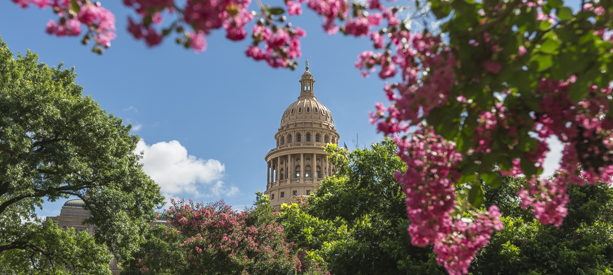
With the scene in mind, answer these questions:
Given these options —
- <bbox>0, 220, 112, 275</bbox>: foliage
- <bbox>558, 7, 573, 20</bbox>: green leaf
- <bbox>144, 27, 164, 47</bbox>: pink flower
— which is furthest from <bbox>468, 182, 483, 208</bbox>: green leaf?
<bbox>0, 220, 112, 275</bbox>: foliage

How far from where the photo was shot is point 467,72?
3.34 m

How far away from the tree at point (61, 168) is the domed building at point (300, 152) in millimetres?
74946

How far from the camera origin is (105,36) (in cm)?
321

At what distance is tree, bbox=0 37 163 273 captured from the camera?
17938 mm

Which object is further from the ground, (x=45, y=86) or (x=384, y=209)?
(x=45, y=86)

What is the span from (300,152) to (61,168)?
8498 centimetres

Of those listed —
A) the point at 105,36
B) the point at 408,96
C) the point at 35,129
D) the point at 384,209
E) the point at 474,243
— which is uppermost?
the point at 35,129

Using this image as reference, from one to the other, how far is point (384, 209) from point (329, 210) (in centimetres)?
335

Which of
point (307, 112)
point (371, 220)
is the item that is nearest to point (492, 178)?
point (371, 220)

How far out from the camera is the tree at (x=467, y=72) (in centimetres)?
315

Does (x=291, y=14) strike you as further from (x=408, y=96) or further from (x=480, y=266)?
(x=480, y=266)

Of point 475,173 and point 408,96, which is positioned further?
point 475,173

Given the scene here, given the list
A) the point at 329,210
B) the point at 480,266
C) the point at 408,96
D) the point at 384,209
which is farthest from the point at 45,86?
the point at 408,96

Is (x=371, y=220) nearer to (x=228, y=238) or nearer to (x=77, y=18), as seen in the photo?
(x=228, y=238)
